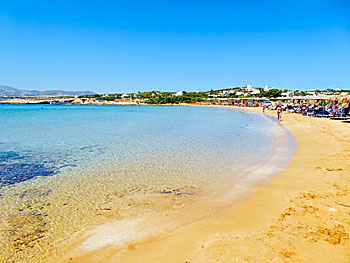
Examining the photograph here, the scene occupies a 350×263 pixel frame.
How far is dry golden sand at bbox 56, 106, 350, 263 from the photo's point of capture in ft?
10.7

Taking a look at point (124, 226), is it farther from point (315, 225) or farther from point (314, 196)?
point (314, 196)

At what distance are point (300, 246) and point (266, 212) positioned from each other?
1.27 metres

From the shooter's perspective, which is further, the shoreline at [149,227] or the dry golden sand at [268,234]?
the shoreline at [149,227]

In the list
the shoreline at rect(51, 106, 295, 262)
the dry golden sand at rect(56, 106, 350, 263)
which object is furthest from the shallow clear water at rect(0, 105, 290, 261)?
the dry golden sand at rect(56, 106, 350, 263)

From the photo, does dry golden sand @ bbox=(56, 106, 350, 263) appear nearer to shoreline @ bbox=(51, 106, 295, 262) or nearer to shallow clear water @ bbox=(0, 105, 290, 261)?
shoreline @ bbox=(51, 106, 295, 262)

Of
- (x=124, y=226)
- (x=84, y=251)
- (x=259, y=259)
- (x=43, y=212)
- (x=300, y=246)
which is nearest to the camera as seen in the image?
(x=259, y=259)

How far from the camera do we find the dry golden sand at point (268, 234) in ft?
10.7

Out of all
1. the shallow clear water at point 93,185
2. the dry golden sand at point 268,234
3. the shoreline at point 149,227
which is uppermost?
the dry golden sand at point 268,234

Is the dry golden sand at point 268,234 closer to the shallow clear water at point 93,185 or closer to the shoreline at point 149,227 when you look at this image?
the shoreline at point 149,227

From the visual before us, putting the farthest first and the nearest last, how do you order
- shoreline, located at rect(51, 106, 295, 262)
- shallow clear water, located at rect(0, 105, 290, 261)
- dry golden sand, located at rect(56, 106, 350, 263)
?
shallow clear water, located at rect(0, 105, 290, 261) < shoreline, located at rect(51, 106, 295, 262) < dry golden sand, located at rect(56, 106, 350, 263)

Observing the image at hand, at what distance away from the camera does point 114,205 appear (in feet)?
17.4

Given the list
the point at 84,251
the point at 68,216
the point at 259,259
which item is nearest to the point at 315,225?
the point at 259,259

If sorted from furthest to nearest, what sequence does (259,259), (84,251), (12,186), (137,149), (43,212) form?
1. (137,149)
2. (12,186)
3. (43,212)
4. (84,251)
5. (259,259)

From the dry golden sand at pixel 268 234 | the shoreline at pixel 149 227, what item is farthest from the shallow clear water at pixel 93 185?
the dry golden sand at pixel 268 234
